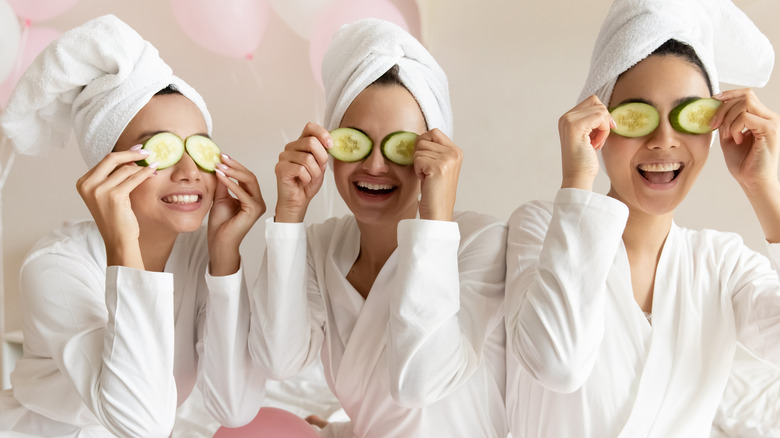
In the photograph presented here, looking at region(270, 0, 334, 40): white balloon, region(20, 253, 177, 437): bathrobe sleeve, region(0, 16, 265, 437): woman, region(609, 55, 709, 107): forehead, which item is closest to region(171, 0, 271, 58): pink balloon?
region(270, 0, 334, 40): white balloon

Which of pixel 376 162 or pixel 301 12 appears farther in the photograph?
pixel 301 12

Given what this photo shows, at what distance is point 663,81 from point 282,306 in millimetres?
1438

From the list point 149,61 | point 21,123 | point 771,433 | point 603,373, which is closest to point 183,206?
point 149,61

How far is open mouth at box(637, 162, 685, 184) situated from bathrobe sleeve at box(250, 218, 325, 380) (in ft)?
3.81

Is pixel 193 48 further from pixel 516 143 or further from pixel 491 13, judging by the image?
pixel 516 143

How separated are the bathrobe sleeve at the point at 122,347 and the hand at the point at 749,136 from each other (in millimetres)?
1823

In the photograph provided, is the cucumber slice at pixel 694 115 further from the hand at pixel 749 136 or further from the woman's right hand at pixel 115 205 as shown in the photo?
the woman's right hand at pixel 115 205

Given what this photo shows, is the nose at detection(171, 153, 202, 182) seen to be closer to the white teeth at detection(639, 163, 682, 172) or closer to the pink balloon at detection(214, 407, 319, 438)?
the pink balloon at detection(214, 407, 319, 438)

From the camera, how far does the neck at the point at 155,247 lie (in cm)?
238

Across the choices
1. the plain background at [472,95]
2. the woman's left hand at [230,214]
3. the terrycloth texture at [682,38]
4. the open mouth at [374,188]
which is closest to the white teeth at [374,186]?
the open mouth at [374,188]

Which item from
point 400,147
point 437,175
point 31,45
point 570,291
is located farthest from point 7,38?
point 570,291

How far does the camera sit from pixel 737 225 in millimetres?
3537

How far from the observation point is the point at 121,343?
194cm

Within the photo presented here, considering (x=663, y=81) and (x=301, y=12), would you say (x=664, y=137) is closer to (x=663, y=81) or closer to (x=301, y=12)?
(x=663, y=81)
